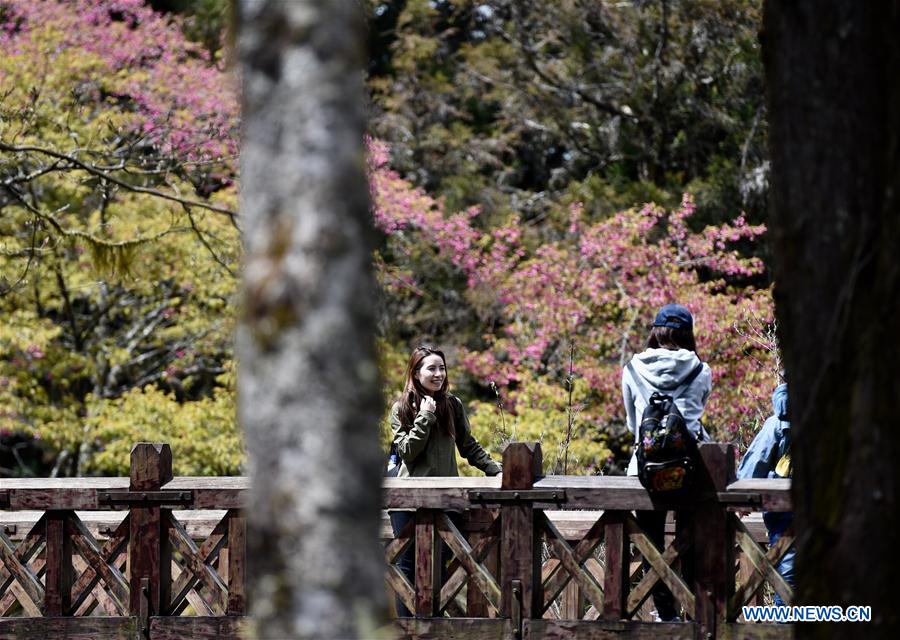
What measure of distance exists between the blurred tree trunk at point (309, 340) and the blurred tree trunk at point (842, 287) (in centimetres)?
122

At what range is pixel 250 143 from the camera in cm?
281

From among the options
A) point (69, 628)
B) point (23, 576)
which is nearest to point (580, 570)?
point (69, 628)

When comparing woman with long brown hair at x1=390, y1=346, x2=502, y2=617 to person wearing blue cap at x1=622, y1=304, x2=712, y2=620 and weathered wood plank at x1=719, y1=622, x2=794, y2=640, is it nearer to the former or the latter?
person wearing blue cap at x1=622, y1=304, x2=712, y2=620

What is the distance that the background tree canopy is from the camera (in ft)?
46.9

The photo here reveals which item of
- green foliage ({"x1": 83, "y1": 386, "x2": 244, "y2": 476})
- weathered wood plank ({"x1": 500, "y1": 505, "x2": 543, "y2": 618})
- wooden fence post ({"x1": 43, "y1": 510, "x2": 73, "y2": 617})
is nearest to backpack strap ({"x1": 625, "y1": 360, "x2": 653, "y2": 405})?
weathered wood plank ({"x1": 500, "y1": 505, "x2": 543, "y2": 618})

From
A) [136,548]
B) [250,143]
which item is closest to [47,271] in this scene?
[136,548]

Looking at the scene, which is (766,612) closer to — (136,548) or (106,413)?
(136,548)

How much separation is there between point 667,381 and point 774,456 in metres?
0.91

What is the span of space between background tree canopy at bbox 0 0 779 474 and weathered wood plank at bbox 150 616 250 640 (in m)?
5.33

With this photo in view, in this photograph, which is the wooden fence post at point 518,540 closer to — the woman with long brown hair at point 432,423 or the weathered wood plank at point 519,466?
the weathered wood plank at point 519,466

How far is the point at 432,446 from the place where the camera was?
6887mm

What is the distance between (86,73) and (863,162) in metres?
15.0

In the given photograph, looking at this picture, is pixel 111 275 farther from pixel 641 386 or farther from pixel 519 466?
pixel 641 386

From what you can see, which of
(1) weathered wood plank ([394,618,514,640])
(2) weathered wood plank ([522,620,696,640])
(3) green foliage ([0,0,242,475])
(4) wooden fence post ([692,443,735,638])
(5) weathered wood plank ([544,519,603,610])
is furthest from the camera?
(3) green foliage ([0,0,242,475])
